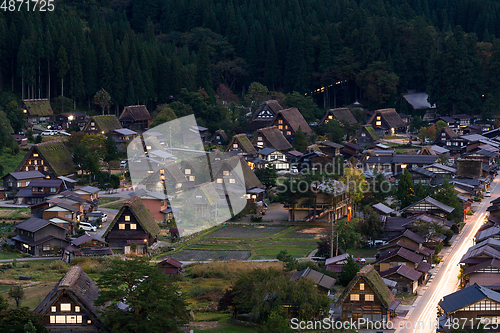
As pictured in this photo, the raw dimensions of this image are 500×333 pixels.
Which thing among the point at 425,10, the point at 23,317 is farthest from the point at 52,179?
the point at 425,10

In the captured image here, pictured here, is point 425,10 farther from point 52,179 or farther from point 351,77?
point 52,179

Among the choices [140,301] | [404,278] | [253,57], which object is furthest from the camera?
[253,57]

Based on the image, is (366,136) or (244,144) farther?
(366,136)

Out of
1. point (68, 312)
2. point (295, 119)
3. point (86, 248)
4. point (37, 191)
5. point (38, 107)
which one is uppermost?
point (38, 107)

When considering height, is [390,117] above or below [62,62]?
below

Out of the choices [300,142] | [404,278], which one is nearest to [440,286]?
[404,278]

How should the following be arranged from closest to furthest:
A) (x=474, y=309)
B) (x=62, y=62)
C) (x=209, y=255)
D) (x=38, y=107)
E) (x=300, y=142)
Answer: (x=474, y=309) → (x=209, y=255) → (x=300, y=142) → (x=38, y=107) → (x=62, y=62)

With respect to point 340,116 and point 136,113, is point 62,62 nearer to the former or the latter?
point 136,113
